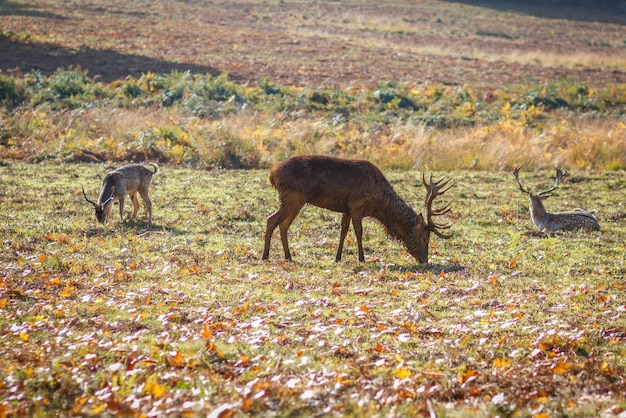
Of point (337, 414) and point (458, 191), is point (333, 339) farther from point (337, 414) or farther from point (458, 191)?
point (458, 191)

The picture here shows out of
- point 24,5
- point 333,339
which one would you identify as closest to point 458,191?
point 333,339

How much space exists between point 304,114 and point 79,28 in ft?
80.3

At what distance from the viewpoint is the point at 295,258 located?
12.6 metres

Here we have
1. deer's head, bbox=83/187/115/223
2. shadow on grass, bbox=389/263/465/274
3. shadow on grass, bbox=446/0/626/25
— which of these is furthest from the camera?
shadow on grass, bbox=446/0/626/25

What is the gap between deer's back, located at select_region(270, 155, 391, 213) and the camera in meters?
12.1

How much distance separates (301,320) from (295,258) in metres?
3.66

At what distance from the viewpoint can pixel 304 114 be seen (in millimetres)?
27703

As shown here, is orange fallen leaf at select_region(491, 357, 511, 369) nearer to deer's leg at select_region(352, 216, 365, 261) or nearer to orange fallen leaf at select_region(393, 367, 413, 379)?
orange fallen leaf at select_region(393, 367, 413, 379)

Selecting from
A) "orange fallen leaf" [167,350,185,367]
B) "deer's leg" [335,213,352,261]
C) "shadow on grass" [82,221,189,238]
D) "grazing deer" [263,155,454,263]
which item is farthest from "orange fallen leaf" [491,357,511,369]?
"shadow on grass" [82,221,189,238]

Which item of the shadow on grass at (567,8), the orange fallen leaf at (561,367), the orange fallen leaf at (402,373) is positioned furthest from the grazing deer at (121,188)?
the shadow on grass at (567,8)

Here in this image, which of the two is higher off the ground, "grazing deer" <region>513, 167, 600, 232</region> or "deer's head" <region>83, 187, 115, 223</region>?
"grazing deer" <region>513, 167, 600, 232</region>

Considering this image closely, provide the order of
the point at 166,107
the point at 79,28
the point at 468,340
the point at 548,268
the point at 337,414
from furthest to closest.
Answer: the point at 79,28
the point at 166,107
the point at 548,268
the point at 468,340
the point at 337,414

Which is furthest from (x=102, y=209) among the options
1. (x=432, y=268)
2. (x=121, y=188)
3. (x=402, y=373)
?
(x=402, y=373)

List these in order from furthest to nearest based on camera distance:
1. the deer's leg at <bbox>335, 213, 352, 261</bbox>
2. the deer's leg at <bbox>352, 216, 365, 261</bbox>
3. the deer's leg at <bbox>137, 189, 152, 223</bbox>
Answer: the deer's leg at <bbox>137, 189, 152, 223</bbox>, the deer's leg at <bbox>335, 213, 352, 261</bbox>, the deer's leg at <bbox>352, 216, 365, 261</bbox>
